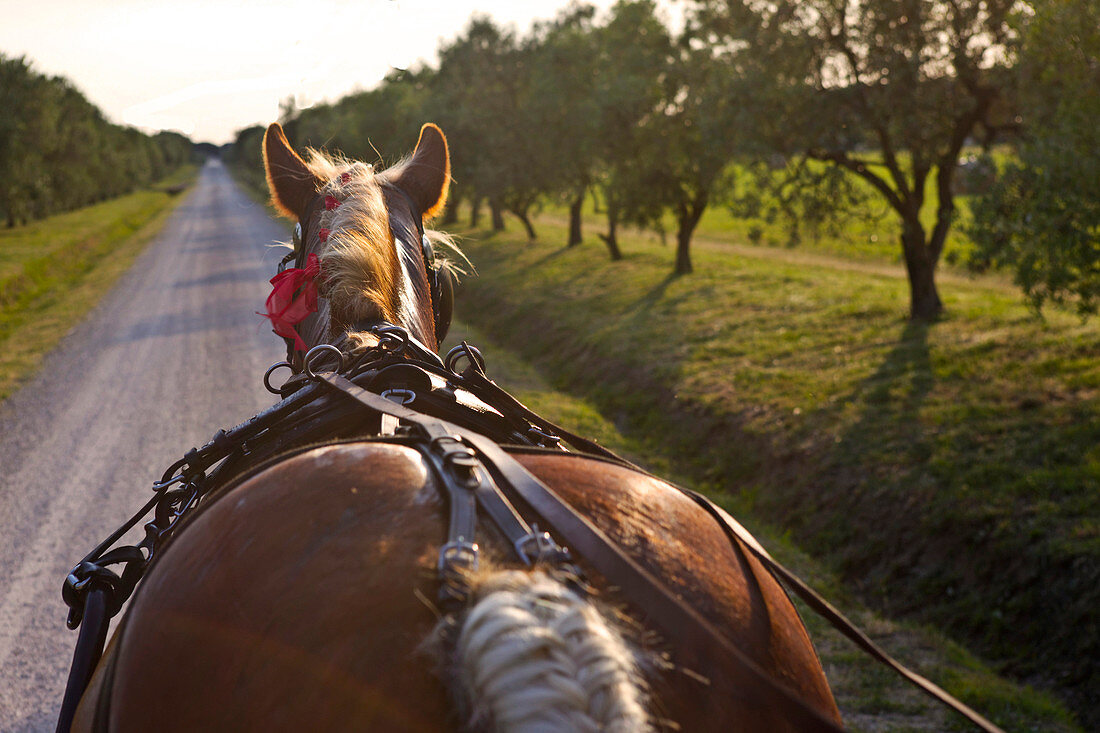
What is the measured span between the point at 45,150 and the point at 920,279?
36332 millimetres

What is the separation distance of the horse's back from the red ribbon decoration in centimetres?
119

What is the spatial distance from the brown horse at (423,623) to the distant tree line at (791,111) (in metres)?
2.82

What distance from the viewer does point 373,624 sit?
1142 millimetres

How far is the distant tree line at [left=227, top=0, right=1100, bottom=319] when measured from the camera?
9148 mm

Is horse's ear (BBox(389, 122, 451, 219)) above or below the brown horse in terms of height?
above

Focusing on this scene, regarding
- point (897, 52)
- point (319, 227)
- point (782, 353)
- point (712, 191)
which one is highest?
point (897, 52)

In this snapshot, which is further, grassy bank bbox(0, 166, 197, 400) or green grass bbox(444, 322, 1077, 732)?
grassy bank bbox(0, 166, 197, 400)

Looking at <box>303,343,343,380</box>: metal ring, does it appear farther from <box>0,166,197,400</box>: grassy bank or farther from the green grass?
<box>0,166,197,400</box>: grassy bank

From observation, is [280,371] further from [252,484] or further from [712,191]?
[712,191]

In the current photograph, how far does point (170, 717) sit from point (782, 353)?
9.16 m

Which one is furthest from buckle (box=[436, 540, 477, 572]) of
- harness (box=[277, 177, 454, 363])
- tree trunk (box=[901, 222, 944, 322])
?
tree trunk (box=[901, 222, 944, 322])

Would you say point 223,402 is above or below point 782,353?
below

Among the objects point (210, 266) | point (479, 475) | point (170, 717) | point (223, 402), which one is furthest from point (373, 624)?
point (210, 266)

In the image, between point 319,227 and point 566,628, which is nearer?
point 566,628
